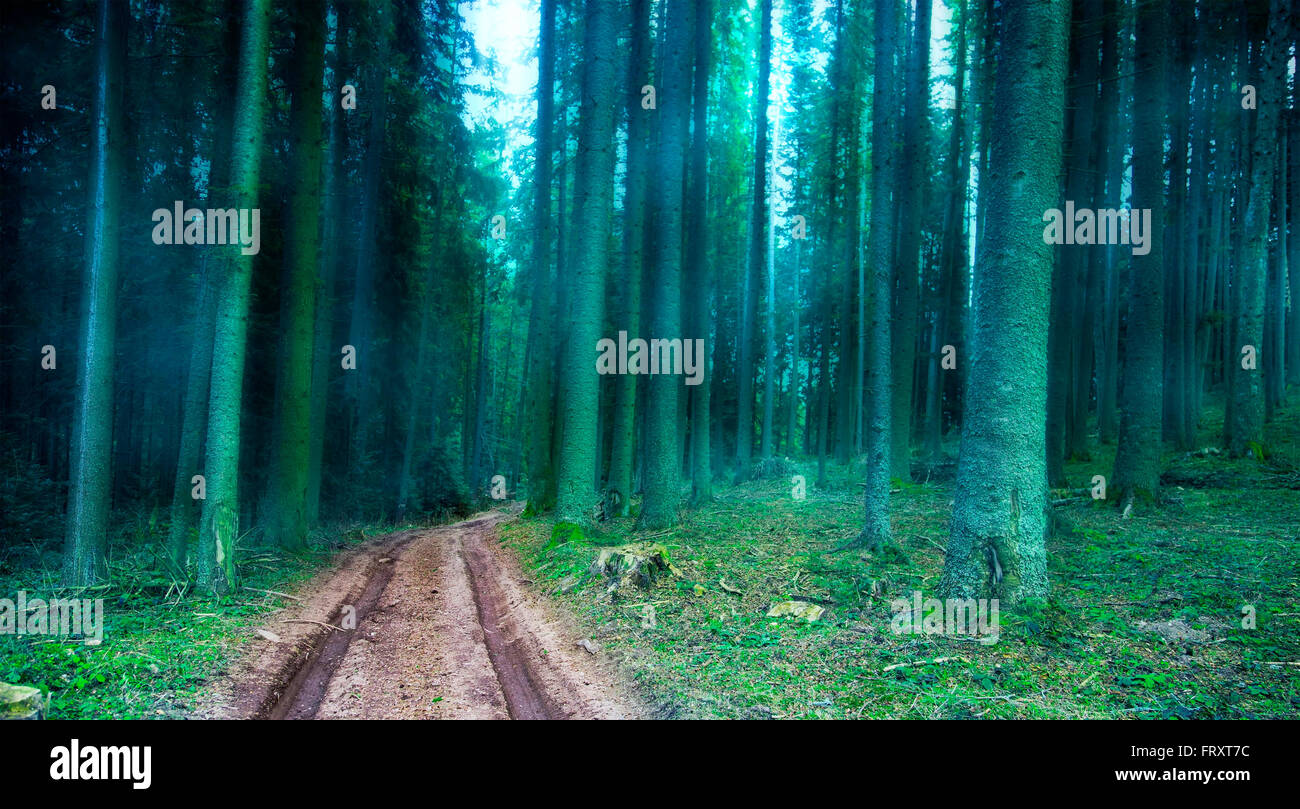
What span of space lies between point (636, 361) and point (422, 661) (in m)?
7.17

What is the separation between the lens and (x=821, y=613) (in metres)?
6.56

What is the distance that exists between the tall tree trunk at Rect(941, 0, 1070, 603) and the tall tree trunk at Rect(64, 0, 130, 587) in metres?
10.7

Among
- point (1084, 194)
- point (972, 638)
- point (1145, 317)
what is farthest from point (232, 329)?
point (1084, 194)

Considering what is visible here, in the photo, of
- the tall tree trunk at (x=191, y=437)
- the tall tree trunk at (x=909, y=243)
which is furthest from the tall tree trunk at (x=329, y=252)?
the tall tree trunk at (x=909, y=243)

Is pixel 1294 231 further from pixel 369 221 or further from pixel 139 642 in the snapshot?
pixel 139 642

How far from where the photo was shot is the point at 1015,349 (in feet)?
19.8

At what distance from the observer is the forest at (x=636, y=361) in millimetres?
5629

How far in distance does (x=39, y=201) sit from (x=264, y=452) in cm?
736

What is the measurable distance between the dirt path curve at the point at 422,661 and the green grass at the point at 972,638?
498mm

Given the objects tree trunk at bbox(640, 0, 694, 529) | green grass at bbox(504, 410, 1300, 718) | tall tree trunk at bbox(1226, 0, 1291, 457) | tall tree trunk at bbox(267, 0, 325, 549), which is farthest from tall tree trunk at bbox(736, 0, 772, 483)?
tall tree trunk at bbox(1226, 0, 1291, 457)

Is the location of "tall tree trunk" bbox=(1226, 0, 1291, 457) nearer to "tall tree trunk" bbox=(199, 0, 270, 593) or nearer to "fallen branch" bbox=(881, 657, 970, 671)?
"fallen branch" bbox=(881, 657, 970, 671)
